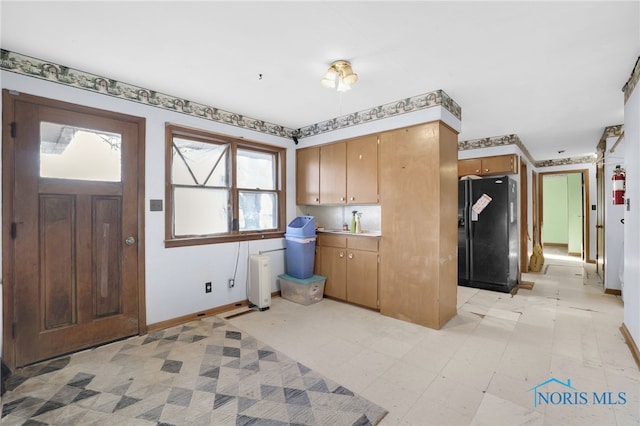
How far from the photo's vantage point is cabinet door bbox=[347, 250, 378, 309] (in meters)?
3.64

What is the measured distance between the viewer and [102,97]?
274cm

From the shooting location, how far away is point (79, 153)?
104 inches

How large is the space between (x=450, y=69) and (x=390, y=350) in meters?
2.57

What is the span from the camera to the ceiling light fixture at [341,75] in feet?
8.02

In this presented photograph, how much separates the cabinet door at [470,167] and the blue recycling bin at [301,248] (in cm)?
299

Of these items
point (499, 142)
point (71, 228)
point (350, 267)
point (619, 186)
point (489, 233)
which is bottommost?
point (350, 267)

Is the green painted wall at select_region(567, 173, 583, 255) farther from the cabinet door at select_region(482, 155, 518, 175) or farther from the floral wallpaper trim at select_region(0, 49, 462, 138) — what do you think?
the floral wallpaper trim at select_region(0, 49, 462, 138)

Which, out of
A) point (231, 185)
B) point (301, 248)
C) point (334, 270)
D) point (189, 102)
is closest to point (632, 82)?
point (334, 270)

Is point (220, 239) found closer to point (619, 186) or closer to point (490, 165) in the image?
point (490, 165)

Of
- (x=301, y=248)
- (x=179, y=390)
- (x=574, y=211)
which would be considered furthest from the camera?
(x=574, y=211)

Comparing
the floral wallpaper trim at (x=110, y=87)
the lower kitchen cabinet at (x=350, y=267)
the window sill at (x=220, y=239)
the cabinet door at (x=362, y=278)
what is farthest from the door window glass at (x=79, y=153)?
the cabinet door at (x=362, y=278)

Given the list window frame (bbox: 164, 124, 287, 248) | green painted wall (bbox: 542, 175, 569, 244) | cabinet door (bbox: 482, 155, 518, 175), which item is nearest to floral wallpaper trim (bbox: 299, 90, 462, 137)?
window frame (bbox: 164, 124, 287, 248)

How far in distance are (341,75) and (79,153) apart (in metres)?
2.48

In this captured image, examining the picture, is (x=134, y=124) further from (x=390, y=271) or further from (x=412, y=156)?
(x=390, y=271)
